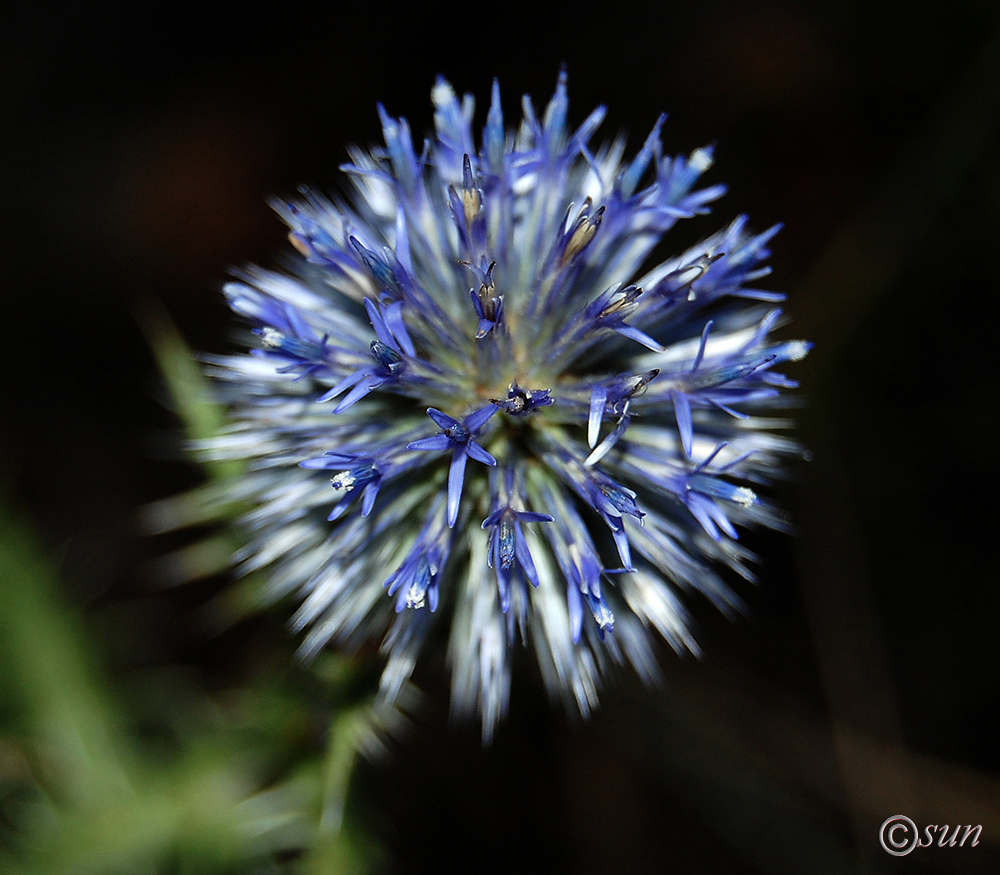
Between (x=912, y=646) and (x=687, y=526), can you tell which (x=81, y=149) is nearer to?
(x=687, y=526)

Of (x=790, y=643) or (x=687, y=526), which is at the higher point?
(x=687, y=526)

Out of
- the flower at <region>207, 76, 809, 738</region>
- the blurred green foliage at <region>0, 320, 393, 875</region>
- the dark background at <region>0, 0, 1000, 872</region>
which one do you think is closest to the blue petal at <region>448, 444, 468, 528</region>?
the flower at <region>207, 76, 809, 738</region>

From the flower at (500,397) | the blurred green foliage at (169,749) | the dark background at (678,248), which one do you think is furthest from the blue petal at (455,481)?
the dark background at (678,248)

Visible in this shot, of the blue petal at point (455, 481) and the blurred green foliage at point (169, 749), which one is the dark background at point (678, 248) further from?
the blue petal at point (455, 481)

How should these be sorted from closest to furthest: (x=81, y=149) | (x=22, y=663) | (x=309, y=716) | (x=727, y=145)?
1. (x=309, y=716)
2. (x=22, y=663)
3. (x=81, y=149)
4. (x=727, y=145)

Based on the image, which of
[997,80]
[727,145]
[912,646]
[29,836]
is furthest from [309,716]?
[997,80]

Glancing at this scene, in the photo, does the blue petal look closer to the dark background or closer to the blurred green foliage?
the blurred green foliage
